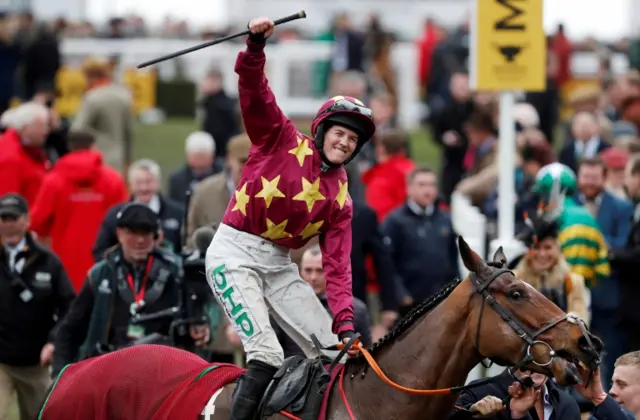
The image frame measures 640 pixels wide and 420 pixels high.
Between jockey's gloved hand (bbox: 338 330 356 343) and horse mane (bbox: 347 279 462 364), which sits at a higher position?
horse mane (bbox: 347 279 462 364)

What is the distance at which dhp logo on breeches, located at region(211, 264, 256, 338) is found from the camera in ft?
23.2

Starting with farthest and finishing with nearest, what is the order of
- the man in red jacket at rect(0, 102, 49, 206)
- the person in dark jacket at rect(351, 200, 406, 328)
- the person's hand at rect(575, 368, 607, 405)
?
the man in red jacket at rect(0, 102, 49, 206) → the person in dark jacket at rect(351, 200, 406, 328) → the person's hand at rect(575, 368, 607, 405)

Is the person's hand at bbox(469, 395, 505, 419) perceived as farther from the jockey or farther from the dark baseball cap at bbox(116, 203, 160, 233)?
the dark baseball cap at bbox(116, 203, 160, 233)

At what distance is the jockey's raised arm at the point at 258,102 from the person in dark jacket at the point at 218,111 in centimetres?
1194

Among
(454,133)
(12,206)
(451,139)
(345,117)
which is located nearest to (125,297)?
(12,206)

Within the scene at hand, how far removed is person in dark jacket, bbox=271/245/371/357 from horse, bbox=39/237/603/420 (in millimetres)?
1079

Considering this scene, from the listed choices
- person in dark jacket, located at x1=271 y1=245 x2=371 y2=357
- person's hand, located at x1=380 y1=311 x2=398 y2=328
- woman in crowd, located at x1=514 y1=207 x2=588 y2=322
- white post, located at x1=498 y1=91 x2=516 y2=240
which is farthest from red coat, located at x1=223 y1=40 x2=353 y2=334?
person's hand, located at x1=380 y1=311 x2=398 y2=328

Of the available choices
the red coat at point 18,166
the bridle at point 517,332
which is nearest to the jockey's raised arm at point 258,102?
the bridle at point 517,332

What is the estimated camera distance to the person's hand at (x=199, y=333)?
9008mm

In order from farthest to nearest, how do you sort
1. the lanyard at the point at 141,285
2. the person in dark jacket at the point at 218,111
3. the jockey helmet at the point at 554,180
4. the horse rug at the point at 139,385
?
the person in dark jacket at the point at 218,111 → the jockey helmet at the point at 554,180 → the lanyard at the point at 141,285 → the horse rug at the point at 139,385

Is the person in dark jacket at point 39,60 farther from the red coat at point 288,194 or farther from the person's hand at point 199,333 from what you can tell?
the red coat at point 288,194

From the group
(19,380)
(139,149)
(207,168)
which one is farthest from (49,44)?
(19,380)

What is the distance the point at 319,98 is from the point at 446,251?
Answer: 1414 cm

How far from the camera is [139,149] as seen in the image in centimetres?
2439
